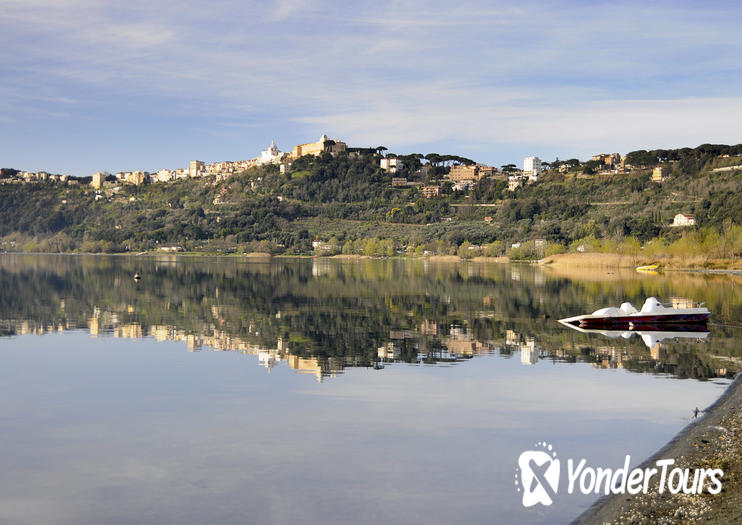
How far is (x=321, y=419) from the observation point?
48.8 ft

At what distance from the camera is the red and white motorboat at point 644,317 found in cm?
3002

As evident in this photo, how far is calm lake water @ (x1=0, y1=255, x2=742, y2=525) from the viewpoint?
10.3 m

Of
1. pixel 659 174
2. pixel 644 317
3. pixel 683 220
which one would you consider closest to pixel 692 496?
pixel 644 317

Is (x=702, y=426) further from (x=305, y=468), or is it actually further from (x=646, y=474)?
(x=305, y=468)

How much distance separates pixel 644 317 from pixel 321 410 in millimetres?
19287

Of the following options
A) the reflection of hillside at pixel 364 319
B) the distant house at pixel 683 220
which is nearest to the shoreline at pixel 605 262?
the distant house at pixel 683 220

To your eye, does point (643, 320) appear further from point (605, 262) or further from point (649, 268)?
point (605, 262)

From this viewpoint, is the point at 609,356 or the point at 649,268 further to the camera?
the point at 649,268

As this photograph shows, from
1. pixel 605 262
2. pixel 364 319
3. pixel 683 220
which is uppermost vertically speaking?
pixel 683 220

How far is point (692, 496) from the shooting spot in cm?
946

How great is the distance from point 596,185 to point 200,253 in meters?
99.0

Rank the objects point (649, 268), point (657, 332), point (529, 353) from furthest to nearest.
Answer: point (649, 268) < point (657, 332) < point (529, 353)

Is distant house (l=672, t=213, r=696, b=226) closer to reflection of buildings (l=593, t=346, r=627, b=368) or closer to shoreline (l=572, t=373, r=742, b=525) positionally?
reflection of buildings (l=593, t=346, r=627, b=368)

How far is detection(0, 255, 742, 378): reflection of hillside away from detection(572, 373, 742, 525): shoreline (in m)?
7.64
